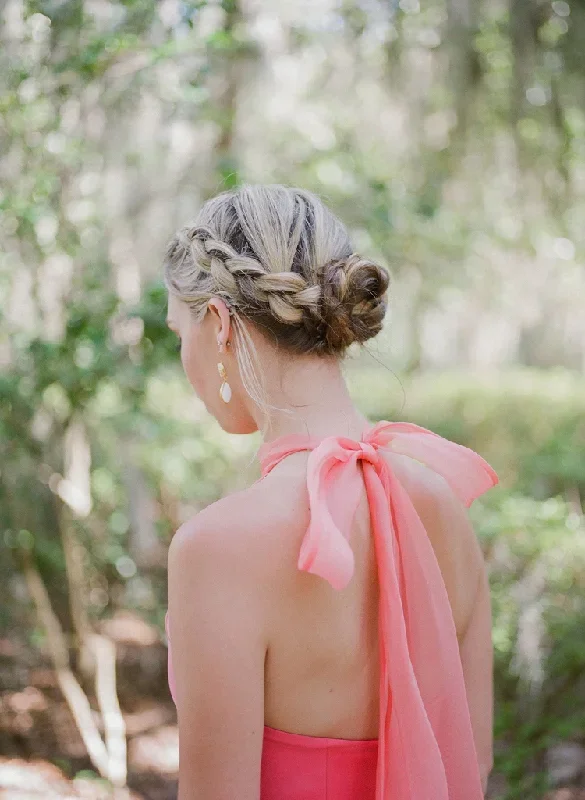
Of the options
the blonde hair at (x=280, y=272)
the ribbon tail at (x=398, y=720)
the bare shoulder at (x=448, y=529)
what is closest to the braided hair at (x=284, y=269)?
the blonde hair at (x=280, y=272)

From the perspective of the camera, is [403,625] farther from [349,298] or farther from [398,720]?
[349,298]

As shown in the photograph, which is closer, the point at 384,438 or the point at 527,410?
the point at 384,438

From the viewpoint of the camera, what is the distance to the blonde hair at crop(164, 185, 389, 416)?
1351 millimetres

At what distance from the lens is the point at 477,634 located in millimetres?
1572

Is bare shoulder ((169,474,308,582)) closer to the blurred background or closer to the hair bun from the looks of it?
the hair bun

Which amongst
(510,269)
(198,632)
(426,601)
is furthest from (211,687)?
(510,269)

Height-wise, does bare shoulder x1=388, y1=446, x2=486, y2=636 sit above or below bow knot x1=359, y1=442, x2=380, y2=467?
below

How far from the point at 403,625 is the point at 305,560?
0.27m

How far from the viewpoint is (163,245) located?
4.96 m

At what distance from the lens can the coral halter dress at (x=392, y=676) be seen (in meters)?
1.29

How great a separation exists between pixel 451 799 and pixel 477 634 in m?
0.30

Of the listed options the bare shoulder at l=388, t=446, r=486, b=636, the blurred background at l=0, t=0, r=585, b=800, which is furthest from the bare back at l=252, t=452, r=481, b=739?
the blurred background at l=0, t=0, r=585, b=800

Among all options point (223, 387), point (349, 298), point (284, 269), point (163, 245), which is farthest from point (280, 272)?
point (163, 245)

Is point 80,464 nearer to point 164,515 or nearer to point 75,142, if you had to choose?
point 75,142
